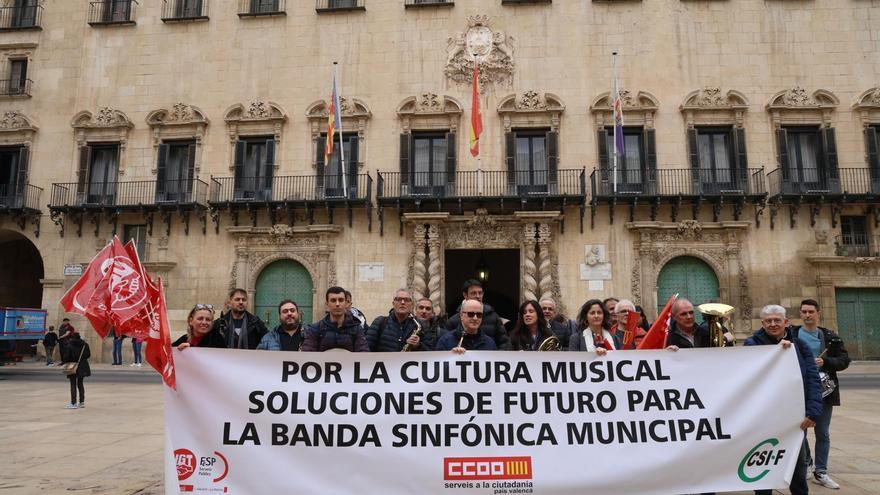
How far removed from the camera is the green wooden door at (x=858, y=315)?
20.8m

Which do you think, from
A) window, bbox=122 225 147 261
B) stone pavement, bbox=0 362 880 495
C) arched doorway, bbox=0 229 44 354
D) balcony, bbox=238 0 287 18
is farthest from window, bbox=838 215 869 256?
arched doorway, bbox=0 229 44 354

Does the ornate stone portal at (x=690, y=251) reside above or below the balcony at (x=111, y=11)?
below

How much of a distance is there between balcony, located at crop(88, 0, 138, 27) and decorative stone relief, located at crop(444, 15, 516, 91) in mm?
13900

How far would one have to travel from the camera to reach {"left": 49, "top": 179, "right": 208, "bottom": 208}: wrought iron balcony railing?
2266 cm

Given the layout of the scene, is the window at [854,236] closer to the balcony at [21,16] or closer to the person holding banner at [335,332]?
the person holding banner at [335,332]

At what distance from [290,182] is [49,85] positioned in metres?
11.7

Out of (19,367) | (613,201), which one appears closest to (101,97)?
(19,367)

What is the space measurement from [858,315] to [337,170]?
19969 mm

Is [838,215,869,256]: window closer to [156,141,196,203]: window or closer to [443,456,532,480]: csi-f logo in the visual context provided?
[443,456,532,480]: csi-f logo

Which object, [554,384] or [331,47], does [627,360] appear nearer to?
[554,384]

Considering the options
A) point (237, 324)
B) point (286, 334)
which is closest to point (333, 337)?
point (286, 334)

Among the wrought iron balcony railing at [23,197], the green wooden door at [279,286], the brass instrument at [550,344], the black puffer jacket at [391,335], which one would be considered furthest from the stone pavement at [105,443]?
the wrought iron balcony railing at [23,197]

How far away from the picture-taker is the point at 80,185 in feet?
76.8

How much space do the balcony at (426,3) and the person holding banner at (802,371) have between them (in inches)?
800
